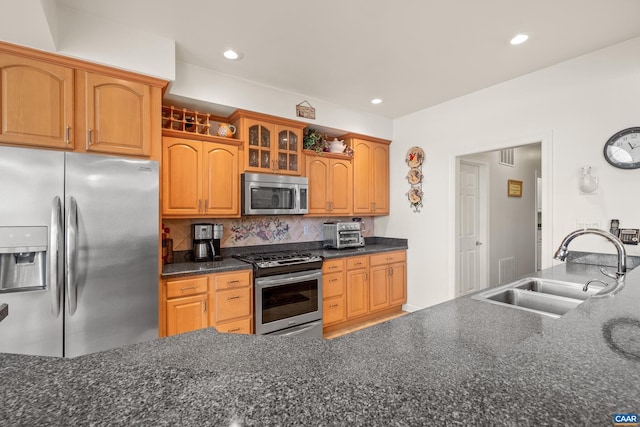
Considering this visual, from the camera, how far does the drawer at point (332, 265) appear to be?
3.22 m

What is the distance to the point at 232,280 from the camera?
257 cm

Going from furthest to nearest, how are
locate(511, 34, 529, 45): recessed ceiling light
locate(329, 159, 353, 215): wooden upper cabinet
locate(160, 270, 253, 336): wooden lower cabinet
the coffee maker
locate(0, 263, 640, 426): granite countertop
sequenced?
locate(329, 159, 353, 215): wooden upper cabinet
the coffee maker
locate(160, 270, 253, 336): wooden lower cabinet
locate(511, 34, 529, 45): recessed ceiling light
locate(0, 263, 640, 426): granite countertop

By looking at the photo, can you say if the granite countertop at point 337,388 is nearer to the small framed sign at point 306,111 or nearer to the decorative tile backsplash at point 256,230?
the decorative tile backsplash at point 256,230

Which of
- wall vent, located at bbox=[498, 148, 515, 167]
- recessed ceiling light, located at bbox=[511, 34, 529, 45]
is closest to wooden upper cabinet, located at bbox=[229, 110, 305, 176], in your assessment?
recessed ceiling light, located at bbox=[511, 34, 529, 45]

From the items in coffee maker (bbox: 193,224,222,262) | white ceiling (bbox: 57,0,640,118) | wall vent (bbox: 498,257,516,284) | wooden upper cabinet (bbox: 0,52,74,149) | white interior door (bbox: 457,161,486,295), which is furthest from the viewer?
wall vent (bbox: 498,257,516,284)

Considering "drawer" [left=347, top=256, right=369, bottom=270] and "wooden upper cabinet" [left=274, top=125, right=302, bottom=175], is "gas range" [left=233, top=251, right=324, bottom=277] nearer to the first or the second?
"drawer" [left=347, top=256, right=369, bottom=270]

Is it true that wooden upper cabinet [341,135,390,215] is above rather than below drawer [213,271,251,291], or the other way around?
above

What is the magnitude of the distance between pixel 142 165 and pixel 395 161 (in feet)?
10.4

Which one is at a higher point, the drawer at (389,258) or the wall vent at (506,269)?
the drawer at (389,258)

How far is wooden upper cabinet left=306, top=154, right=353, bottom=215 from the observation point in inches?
137

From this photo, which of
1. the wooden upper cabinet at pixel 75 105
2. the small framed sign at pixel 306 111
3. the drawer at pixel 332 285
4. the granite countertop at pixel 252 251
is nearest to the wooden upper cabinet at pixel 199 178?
the wooden upper cabinet at pixel 75 105

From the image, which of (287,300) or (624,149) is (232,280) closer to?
(287,300)

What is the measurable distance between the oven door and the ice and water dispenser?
1473 millimetres

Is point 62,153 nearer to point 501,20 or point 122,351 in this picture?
point 122,351
